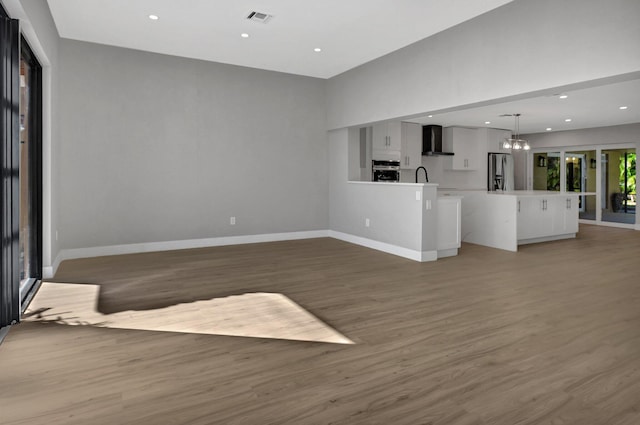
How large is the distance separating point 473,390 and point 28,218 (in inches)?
178

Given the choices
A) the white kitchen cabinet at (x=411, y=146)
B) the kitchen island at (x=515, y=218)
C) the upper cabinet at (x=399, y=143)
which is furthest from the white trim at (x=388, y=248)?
the white kitchen cabinet at (x=411, y=146)

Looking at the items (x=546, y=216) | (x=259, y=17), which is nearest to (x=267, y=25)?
(x=259, y=17)

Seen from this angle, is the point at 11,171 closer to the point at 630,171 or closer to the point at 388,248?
the point at 388,248

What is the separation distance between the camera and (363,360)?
255cm

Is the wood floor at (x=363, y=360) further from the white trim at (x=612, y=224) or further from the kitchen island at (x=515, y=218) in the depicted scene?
the white trim at (x=612, y=224)

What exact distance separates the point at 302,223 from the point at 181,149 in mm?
2430

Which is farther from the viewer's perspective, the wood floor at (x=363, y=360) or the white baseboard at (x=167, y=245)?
the white baseboard at (x=167, y=245)

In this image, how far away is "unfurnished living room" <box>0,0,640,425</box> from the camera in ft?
7.38

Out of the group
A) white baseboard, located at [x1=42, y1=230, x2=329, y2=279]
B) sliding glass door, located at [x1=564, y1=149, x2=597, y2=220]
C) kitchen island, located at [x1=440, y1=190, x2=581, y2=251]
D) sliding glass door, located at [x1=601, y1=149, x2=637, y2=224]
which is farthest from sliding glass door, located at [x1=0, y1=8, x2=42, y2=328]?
sliding glass door, located at [x1=564, y1=149, x2=597, y2=220]

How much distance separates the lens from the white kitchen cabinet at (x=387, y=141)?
792 cm

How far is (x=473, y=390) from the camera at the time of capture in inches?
85.7

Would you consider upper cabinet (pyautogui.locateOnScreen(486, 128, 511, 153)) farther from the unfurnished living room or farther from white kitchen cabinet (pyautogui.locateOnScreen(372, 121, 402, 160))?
white kitchen cabinet (pyautogui.locateOnScreen(372, 121, 402, 160))

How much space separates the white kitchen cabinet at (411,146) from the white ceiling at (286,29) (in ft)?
5.94

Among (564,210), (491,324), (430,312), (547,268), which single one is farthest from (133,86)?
(564,210)
